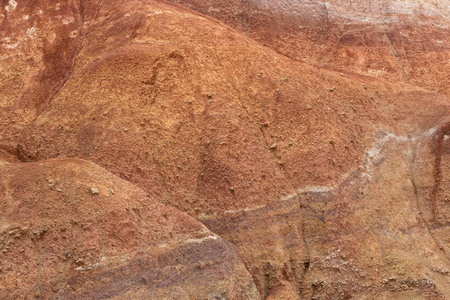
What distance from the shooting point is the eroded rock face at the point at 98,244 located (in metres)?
12.3

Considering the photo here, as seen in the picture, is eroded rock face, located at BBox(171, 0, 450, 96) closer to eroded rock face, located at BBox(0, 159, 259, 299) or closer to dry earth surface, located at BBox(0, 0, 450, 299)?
dry earth surface, located at BBox(0, 0, 450, 299)

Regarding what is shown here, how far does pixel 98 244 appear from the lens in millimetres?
12969

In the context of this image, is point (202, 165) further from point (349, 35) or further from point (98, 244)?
point (349, 35)

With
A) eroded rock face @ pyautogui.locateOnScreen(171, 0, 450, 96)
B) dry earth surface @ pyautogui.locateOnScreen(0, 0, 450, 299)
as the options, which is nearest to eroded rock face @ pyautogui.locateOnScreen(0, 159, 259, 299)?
dry earth surface @ pyautogui.locateOnScreen(0, 0, 450, 299)

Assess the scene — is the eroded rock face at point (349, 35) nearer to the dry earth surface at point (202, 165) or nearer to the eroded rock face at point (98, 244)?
the dry earth surface at point (202, 165)

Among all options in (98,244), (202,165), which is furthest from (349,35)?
(98,244)

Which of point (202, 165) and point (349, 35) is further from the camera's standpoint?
point (349, 35)

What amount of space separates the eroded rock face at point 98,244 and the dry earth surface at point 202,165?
38 mm

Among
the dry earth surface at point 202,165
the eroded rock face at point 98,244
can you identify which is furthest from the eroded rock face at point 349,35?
the eroded rock face at point 98,244

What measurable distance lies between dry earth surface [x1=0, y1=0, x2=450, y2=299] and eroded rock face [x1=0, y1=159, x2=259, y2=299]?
0.04 meters

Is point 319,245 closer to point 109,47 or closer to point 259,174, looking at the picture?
point 259,174

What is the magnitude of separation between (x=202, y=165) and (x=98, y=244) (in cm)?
493

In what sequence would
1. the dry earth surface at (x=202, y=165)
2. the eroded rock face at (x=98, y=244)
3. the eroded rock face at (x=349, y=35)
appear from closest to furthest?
1. the eroded rock face at (x=98, y=244)
2. the dry earth surface at (x=202, y=165)
3. the eroded rock face at (x=349, y=35)

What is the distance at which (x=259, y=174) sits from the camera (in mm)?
16875
